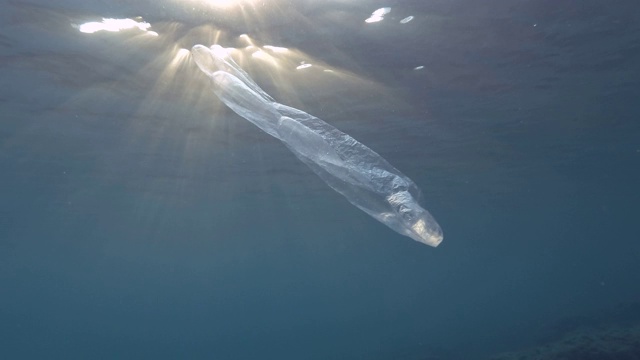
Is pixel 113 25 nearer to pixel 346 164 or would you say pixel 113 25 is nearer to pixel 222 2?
pixel 222 2

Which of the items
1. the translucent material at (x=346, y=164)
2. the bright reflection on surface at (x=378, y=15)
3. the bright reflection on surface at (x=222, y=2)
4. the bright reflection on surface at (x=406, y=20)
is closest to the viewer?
the translucent material at (x=346, y=164)

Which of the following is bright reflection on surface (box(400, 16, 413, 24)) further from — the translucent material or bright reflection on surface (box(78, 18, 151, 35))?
the translucent material

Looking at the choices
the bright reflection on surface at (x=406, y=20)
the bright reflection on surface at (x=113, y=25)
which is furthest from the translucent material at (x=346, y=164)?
the bright reflection on surface at (x=406, y=20)

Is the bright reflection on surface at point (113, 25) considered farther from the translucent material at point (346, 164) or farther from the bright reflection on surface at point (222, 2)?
the translucent material at point (346, 164)

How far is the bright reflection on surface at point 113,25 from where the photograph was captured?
1123 cm

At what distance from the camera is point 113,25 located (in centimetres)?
1141

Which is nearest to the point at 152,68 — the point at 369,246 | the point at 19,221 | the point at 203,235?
the point at 19,221

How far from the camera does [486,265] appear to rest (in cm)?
13550

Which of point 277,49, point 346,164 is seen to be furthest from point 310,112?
point 346,164

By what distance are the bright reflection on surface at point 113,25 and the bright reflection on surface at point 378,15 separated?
4879 mm

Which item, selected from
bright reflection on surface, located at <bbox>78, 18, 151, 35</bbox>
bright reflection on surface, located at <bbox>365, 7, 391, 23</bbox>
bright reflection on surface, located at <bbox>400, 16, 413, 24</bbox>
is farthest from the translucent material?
bright reflection on surface, located at <bbox>400, 16, 413, 24</bbox>

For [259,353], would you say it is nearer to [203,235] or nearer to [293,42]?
[203,235]

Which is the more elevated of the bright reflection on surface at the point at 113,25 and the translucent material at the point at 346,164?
the bright reflection on surface at the point at 113,25

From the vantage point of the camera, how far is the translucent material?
482cm
